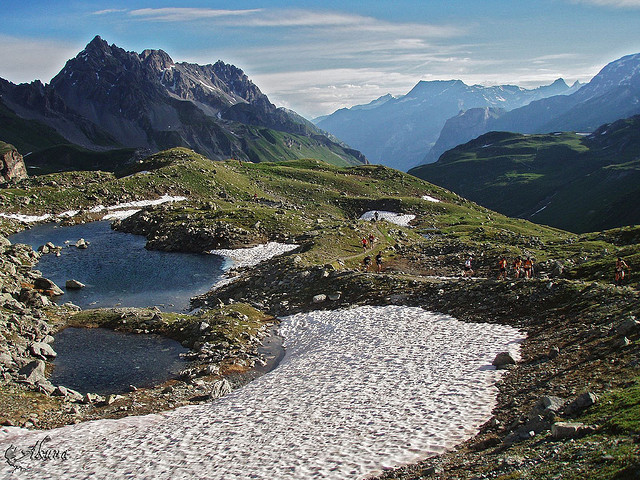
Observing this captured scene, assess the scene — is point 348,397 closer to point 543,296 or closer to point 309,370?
point 309,370

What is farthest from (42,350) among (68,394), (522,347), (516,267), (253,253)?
(516,267)

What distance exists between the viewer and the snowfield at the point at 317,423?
19.0 meters

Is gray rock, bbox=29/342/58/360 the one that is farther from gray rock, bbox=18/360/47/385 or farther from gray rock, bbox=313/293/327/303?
gray rock, bbox=313/293/327/303

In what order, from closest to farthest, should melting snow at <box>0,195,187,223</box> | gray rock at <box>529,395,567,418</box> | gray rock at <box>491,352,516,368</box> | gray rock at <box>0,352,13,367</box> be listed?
1. gray rock at <box>529,395,567,418</box>
2. gray rock at <box>491,352,516,368</box>
3. gray rock at <box>0,352,13,367</box>
4. melting snow at <box>0,195,187,223</box>

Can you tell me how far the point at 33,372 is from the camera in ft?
93.9

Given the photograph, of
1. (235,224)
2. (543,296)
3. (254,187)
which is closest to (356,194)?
(254,187)

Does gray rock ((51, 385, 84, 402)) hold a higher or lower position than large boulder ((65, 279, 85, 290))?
lower

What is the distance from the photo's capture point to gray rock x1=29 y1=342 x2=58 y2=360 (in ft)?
107

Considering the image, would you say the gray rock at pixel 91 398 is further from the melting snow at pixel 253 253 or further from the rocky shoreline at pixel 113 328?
the melting snow at pixel 253 253

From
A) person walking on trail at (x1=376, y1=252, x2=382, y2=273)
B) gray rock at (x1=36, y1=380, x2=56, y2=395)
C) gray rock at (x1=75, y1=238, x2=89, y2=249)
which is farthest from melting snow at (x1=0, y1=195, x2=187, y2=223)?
gray rock at (x1=36, y1=380, x2=56, y2=395)

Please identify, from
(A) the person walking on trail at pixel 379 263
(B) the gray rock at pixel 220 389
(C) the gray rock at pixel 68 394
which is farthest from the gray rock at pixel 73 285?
(A) the person walking on trail at pixel 379 263

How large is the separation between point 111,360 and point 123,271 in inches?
1138

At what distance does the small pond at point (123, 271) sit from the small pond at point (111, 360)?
1069 centimetres

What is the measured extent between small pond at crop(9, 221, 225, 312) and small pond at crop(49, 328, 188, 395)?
35.1 feet
